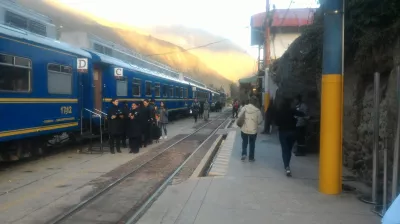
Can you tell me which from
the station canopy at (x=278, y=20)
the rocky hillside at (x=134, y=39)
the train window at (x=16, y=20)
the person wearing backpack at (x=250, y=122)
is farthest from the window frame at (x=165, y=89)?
the rocky hillside at (x=134, y=39)

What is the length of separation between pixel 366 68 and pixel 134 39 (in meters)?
124

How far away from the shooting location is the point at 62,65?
11516 millimetres

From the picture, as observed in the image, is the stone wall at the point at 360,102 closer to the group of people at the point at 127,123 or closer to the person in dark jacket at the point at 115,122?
the group of people at the point at 127,123

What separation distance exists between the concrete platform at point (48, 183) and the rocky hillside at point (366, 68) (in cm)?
477

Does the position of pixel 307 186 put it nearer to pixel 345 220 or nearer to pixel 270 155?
pixel 345 220

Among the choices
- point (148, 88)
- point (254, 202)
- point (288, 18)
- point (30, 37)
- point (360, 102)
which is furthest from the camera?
point (288, 18)

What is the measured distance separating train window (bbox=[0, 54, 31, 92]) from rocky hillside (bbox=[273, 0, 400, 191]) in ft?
19.7

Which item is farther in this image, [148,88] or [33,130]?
[148,88]

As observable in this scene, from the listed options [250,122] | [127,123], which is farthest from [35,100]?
[250,122]

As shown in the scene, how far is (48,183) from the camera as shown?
8.27m

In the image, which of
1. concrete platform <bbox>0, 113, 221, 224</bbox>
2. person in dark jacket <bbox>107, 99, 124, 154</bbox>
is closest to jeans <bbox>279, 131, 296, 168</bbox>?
concrete platform <bbox>0, 113, 221, 224</bbox>

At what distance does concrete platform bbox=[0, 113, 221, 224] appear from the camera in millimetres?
6252

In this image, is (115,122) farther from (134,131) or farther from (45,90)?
(45,90)

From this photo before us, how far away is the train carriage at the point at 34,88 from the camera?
8.93 meters
